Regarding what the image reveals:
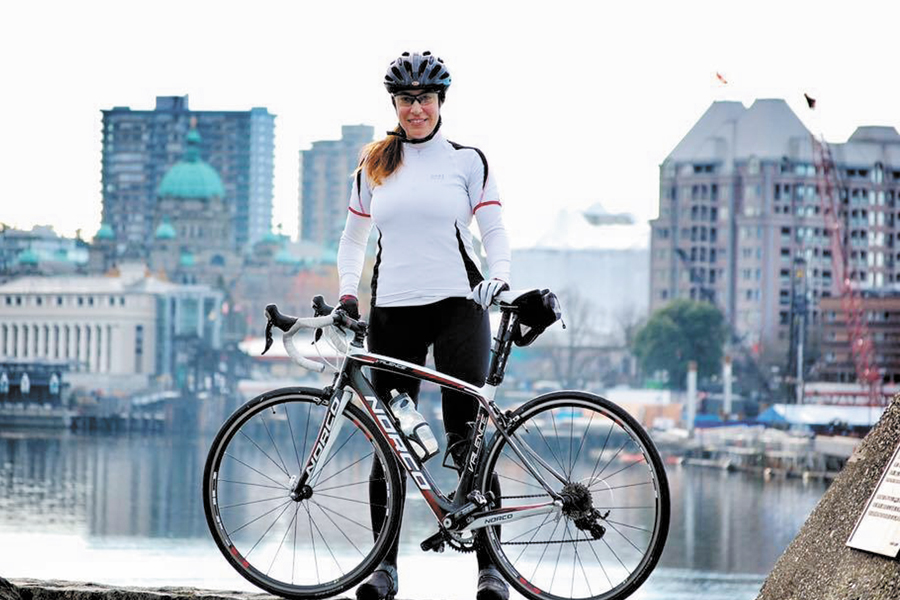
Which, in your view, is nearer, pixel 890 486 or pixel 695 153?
pixel 890 486

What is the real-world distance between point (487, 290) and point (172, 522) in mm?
46502

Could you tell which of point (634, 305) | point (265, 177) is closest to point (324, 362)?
point (634, 305)

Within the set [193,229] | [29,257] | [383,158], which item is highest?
[193,229]

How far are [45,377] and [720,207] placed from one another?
32991mm

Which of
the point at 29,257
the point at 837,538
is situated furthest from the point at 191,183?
the point at 837,538

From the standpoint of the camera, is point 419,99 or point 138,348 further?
point 138,348

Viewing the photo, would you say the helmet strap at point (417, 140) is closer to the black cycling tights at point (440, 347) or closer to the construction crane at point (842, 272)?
the black cycling tights at point (440, 347)

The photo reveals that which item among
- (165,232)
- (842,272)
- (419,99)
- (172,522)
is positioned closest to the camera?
(419,99)

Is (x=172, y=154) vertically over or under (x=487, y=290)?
over

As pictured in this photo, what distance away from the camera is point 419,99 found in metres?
2.09

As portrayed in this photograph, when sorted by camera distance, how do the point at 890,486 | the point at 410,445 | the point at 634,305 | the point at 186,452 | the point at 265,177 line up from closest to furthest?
the point at 890,486 → the point at 410,445 → the point at 186,452 → the point at 634,305 → the point at 265,177

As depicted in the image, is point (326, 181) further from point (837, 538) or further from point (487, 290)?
point (837, 538)

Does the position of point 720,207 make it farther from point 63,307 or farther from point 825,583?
point 825,583

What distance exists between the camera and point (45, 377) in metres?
62.1
